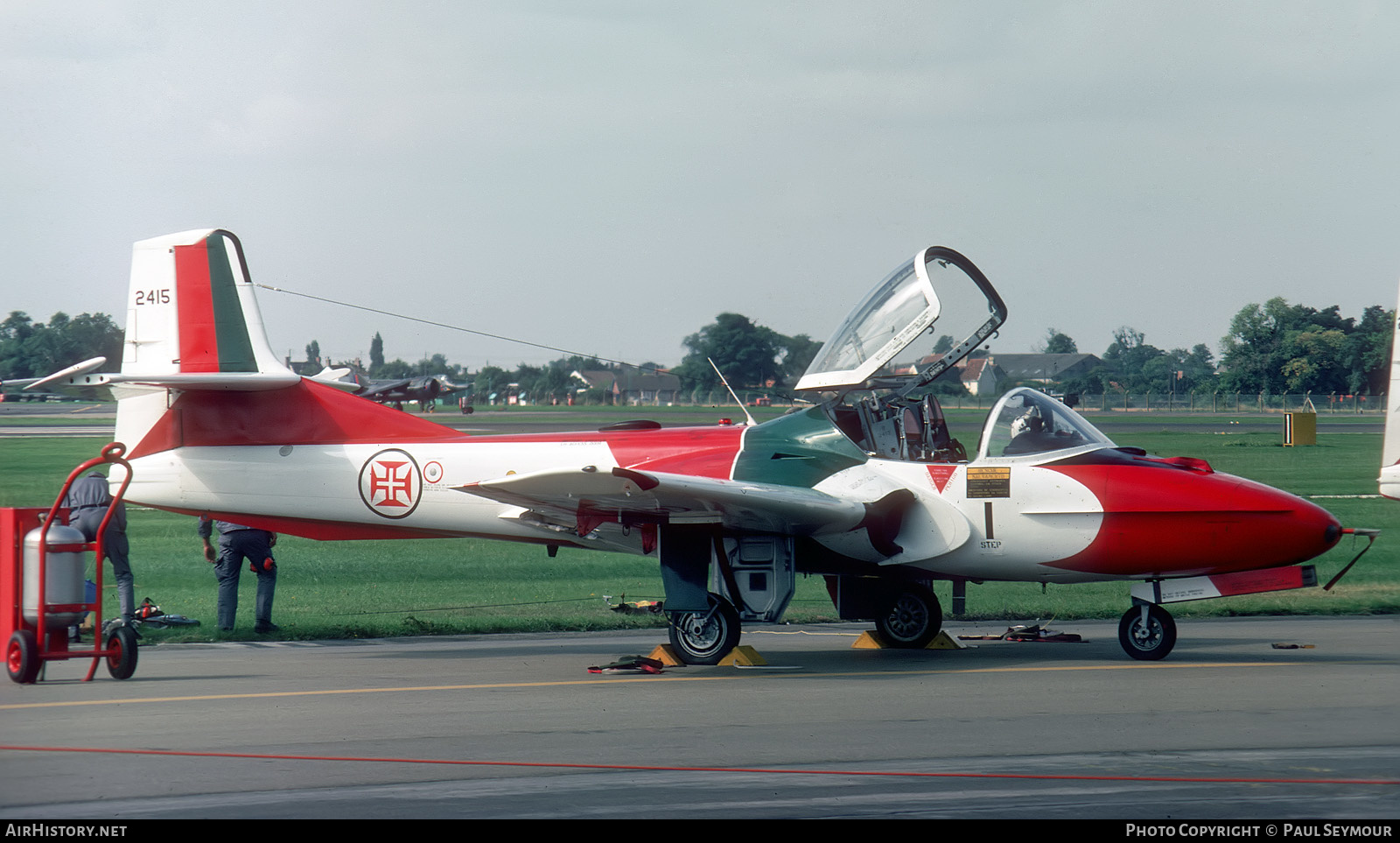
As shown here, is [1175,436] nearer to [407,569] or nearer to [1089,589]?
[1089,589]

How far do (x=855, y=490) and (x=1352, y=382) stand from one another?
228 feet

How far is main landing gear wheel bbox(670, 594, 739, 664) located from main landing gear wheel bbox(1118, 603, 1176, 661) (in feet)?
11.4

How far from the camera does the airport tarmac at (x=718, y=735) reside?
5.84 m

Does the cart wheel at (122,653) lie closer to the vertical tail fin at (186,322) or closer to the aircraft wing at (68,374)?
the aircraft wing at (68,374)

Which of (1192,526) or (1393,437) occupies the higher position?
(1393,437)

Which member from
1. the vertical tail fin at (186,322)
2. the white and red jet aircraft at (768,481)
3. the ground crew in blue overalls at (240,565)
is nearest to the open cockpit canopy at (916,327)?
the white and red jet aircraft at (768,481)

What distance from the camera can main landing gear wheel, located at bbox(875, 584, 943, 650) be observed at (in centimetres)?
1178

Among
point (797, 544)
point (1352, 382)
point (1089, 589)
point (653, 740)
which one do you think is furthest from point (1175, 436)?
point (653, 740)

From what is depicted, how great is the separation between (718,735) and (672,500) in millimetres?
2806

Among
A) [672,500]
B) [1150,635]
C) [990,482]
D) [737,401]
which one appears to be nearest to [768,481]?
[672,500]

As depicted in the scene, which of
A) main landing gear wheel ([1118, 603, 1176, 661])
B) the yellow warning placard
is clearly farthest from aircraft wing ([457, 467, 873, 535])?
main landing gear wheel ([1118, 603, 1176, 661])

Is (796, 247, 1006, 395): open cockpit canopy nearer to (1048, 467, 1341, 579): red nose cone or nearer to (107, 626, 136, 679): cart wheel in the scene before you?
(1048, 467, 1341, 579): red nose cone

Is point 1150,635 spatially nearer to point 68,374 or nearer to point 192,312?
point 68,374

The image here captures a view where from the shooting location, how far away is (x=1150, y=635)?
1067 cm
